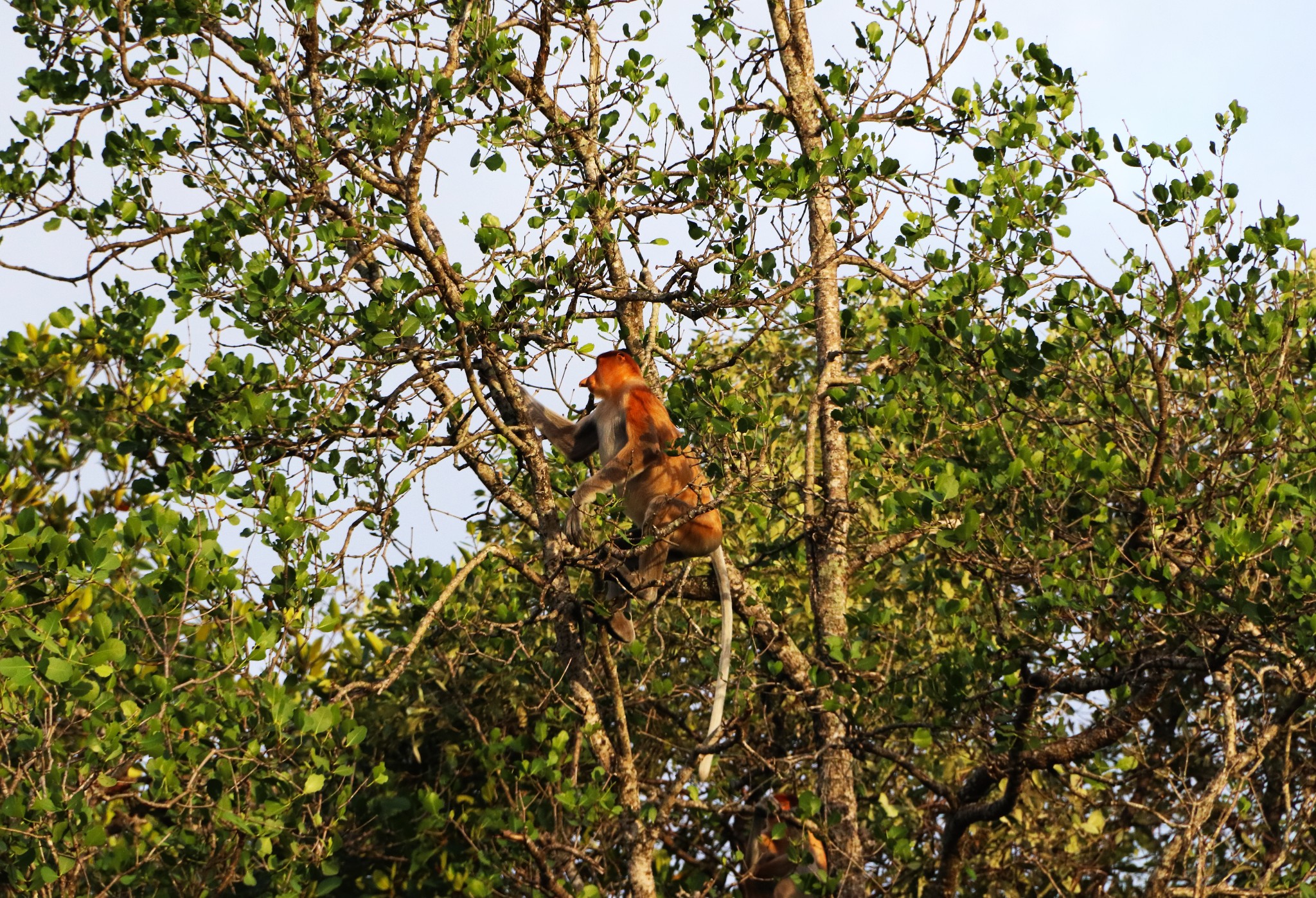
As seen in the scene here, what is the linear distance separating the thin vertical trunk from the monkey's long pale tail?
347mm

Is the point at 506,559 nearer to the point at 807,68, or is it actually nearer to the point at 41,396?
the point at 807,68

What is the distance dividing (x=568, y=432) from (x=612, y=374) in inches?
12.0

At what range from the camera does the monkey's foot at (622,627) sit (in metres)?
5.04

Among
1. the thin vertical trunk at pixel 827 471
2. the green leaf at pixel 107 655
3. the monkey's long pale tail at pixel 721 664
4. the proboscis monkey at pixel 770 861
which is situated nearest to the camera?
the green leaf at pixel 107 655

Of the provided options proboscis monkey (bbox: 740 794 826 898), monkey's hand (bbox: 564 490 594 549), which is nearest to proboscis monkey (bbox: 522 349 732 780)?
monkey's hand (bbox: 564 490 594 549)

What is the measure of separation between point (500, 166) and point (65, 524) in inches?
166

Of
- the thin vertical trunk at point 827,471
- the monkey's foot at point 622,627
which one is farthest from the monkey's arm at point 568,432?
the thin vertical trunk at point 827,471

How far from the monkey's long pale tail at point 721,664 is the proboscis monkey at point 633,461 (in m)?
0.05

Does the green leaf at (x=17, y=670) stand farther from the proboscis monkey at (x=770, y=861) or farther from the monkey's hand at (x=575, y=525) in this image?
the proboscis monkey at (x=770, y=861)

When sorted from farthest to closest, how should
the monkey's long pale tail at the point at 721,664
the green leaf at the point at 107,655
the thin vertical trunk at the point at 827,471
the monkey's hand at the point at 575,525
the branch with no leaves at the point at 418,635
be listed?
1. the monkey's hand at the point at 575,525
2. the thin vertical trunk at the point at 827,471
3. the monkey's long pale tail at the point at 721,664
4. the branch with no leaves at the point at 418,635
5. the green leaf at the point at 107,655

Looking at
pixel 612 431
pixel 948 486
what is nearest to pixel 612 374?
pixel 612 431

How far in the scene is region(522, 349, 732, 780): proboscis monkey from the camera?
4.98m

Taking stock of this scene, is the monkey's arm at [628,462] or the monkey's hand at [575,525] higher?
the monkey's arm at [628,462]

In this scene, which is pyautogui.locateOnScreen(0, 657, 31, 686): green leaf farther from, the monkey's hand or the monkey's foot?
the monkey's foot
